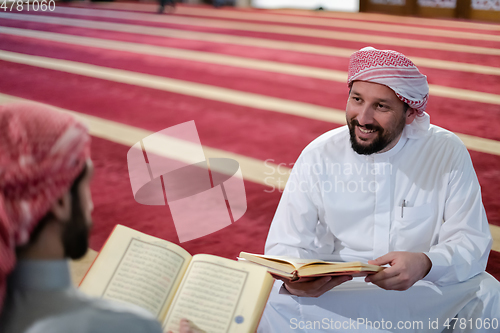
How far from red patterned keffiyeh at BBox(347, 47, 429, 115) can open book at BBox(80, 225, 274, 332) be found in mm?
832

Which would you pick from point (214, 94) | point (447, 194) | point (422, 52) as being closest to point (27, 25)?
point (214, 94)

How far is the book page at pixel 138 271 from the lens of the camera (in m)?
1.13

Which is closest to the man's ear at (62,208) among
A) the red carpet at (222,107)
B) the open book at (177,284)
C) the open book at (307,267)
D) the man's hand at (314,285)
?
the open book at (177,284)

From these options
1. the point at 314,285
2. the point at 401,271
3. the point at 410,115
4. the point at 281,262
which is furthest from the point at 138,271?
the point at 410,115

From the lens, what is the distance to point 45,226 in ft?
2.39

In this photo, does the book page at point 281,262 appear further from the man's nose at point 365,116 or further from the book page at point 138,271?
the man's nose at point 365,116

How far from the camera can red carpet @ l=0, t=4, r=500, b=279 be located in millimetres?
2752

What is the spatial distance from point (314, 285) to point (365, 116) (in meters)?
0.60

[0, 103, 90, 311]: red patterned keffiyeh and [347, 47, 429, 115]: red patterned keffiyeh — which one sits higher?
[0, 103, 90, 311]: red patterned keffiyeh

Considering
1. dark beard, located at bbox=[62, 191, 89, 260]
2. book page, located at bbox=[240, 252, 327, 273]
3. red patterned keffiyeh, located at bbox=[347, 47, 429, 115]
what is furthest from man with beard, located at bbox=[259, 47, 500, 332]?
dark beard, located at bbox=[62, 191, 89, 260]

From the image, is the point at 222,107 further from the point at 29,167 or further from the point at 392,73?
the point at 29,167

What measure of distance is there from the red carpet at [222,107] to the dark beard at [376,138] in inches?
34.6

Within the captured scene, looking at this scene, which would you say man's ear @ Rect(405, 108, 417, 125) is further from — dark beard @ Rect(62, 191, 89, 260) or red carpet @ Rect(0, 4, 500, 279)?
dark beard @ Rect(62, 191, 89, 260)

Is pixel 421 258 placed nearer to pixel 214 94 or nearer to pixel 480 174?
pixel 480 174
